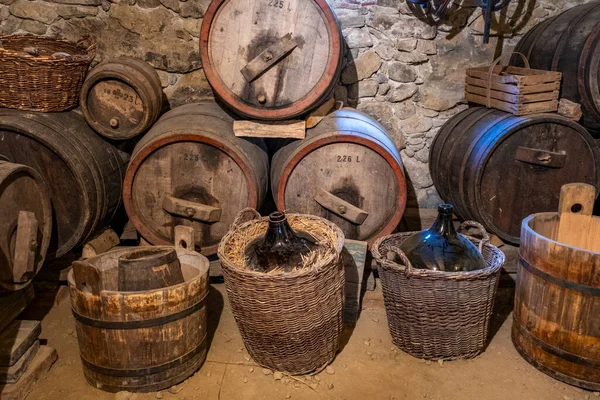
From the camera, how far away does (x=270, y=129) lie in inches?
121

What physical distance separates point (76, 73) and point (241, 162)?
3.82ft

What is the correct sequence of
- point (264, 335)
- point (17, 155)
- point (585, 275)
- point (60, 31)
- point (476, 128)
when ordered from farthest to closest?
point (60, 31) → point (476, 128) → point (17, 155) → point (264, 335) → point (585, 275)

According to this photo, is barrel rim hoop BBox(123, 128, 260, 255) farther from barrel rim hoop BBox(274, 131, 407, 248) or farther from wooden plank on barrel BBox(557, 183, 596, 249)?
wooden plank on barrel BBox(557, 183, 596, 249)

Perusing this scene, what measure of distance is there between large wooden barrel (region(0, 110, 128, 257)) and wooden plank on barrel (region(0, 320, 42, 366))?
1.89 feet

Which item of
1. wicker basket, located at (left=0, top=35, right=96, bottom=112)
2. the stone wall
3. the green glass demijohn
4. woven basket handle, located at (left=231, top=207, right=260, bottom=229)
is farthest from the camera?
the stone wall

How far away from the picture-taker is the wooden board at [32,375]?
233 centimetres

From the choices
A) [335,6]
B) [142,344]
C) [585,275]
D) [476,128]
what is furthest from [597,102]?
[142,344]

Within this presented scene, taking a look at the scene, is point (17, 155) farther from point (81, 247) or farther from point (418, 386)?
point (418, 386)

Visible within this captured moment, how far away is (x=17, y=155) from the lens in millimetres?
2973

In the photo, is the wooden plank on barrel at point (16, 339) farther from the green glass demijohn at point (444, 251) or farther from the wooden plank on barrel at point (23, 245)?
the green glass demijohn at point (444, 251)

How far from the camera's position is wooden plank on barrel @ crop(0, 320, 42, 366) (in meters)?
2.39

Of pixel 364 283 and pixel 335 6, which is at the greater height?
pixel 335 6

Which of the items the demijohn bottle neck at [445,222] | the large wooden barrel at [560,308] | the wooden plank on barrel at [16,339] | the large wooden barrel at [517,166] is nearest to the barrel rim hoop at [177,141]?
the wooden plank on barrel at [16,339]

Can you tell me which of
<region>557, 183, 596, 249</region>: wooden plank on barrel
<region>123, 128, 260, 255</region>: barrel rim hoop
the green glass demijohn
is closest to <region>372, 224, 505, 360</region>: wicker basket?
the green glass demijohn
